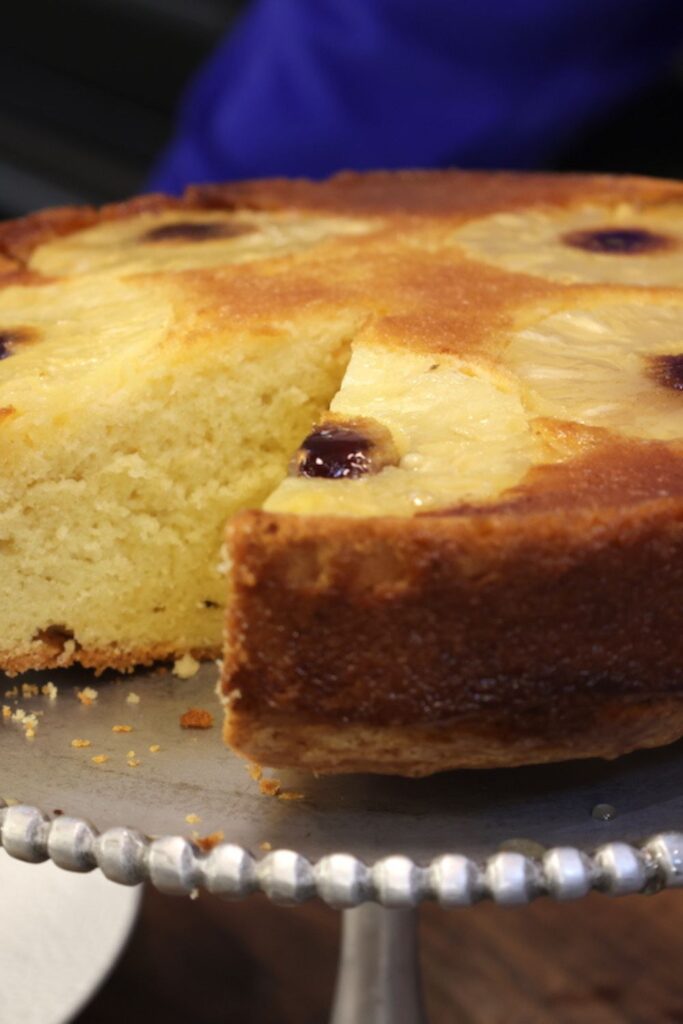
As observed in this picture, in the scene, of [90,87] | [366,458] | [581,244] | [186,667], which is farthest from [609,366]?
[90,87]

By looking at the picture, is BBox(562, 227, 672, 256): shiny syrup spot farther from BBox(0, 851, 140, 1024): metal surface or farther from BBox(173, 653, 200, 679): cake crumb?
BBox(0, 851, 140, 1024): metal surface

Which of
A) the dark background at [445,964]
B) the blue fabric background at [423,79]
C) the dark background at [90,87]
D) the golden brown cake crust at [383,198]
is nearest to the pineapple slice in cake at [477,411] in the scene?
the golden brown cake crust at [383,198]

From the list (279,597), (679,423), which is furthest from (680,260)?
(279,597)

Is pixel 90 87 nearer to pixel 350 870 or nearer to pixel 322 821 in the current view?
pixel 322 821

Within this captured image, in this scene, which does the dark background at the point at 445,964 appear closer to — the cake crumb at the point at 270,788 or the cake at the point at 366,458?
the cake at the point at 366,458

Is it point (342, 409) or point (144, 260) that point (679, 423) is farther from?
point (144, 260)

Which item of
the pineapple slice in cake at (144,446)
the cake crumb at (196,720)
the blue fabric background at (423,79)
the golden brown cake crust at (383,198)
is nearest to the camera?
the cake crumb at (196,720)

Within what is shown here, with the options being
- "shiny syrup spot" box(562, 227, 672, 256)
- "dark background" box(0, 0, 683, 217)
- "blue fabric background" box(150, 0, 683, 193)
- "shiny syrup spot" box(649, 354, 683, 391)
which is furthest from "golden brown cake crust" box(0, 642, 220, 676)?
"dark background" box(0, 0, 683, 217)
